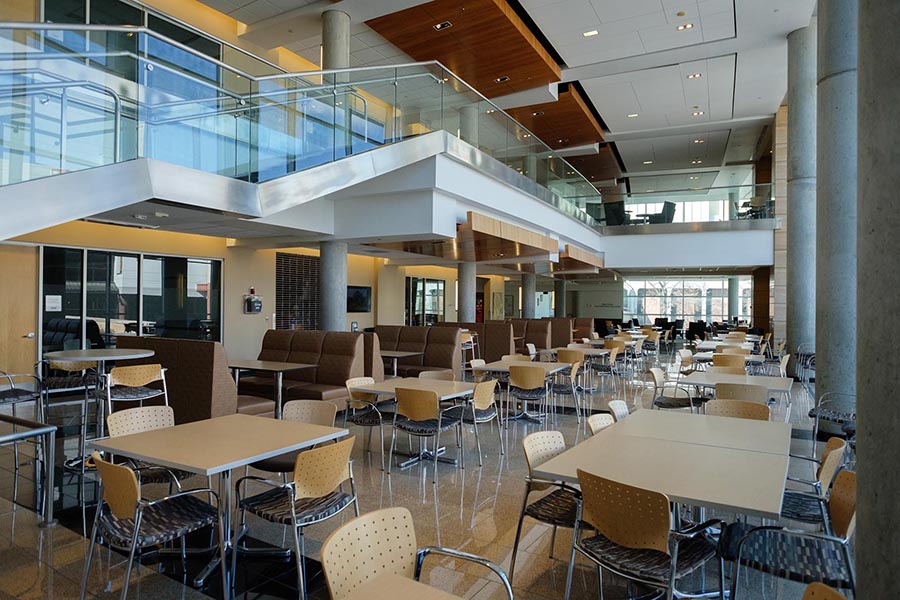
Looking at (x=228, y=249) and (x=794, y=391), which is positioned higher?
(x=228, y=249)

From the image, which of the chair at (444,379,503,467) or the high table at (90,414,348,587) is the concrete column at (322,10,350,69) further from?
the high table at (90,414,348,587)

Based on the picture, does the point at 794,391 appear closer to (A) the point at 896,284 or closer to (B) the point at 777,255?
(B) the point at 777,255

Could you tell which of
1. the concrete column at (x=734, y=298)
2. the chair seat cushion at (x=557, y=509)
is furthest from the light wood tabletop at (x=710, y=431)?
the concrete column at (x=734, y=298)

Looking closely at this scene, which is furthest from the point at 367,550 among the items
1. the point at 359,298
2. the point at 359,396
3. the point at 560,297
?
the point at 560,297

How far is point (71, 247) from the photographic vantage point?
27.6ft

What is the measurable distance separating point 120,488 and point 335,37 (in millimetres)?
8301

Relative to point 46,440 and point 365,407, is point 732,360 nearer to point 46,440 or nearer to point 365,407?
point 365,407

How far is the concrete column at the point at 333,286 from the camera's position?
29.9 ft

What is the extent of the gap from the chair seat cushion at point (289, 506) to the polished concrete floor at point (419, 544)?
428 mm

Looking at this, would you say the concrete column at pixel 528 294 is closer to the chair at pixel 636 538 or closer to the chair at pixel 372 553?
the chair at pixel 636 538

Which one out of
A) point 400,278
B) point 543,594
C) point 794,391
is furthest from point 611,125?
point 543,594

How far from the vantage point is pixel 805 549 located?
2525mm

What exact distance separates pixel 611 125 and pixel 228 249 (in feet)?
37.8

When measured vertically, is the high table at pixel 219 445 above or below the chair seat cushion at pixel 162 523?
above
